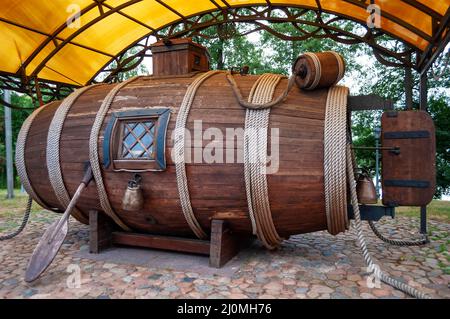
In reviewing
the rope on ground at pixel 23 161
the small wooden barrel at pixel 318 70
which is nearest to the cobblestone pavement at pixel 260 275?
the rope on ground at pixel 23 161

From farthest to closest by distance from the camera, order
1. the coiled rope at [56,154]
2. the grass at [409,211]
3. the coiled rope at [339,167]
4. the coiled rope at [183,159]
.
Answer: the grass at [409,211] → the coiled rope at [56,154] → the coiled rope at [183,159] → the coiled rope at [339,167]

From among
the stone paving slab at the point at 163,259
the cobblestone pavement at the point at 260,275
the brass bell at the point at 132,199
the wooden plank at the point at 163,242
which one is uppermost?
the brass bell at the point at 132,199

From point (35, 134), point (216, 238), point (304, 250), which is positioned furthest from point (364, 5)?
point (35, 134)

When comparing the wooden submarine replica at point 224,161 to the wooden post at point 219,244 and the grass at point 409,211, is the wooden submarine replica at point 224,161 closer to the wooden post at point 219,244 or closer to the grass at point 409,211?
the wooden post at point 219,244

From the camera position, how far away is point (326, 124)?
130 inches

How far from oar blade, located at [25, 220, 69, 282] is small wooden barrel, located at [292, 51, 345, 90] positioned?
2.91 m

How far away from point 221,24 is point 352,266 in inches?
200

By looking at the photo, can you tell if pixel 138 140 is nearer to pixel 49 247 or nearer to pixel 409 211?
pixel 49 247

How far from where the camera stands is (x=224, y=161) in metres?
3.43

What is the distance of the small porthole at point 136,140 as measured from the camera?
3.58 m

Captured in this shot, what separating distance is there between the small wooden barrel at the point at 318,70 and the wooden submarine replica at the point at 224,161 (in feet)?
0.04

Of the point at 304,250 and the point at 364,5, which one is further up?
the point at 364,5

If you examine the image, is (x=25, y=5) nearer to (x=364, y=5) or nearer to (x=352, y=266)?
(x=364, y=5)

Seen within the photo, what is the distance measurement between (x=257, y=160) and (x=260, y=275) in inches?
46.8
